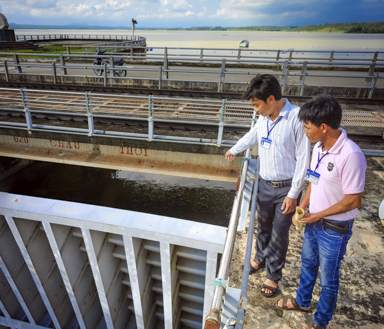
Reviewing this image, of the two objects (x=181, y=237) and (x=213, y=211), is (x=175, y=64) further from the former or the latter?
(x=181, y=237)

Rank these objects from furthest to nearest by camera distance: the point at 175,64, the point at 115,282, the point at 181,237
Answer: the point at 175,64 → the point at 115,282 → the point at 181,237

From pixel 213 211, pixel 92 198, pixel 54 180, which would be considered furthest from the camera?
pixel 54 180

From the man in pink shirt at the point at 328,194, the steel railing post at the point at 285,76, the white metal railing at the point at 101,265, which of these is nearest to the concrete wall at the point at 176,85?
the steel railing post at the point at 285,76

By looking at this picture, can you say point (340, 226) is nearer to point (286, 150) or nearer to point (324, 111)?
point (286, 150)

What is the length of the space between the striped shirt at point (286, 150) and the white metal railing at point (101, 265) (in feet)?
5.36

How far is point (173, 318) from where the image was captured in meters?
5.07

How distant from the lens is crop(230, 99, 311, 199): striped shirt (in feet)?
8.04

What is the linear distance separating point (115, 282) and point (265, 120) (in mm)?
4308

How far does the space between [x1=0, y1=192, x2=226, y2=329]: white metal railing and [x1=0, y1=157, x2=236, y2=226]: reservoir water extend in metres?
4.78

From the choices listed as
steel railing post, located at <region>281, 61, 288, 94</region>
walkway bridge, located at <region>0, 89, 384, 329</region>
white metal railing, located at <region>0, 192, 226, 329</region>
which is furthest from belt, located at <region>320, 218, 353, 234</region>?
steel railing post, located at <region>281, 61, 288, 94</region>

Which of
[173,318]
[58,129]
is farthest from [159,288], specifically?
[58,129]

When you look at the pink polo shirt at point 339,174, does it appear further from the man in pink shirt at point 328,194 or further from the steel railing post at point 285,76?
the steel railing post at point 285,76

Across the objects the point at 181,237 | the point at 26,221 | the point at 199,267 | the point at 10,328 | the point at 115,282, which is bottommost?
the point at 10,328

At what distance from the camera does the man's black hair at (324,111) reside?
6.37 ft
